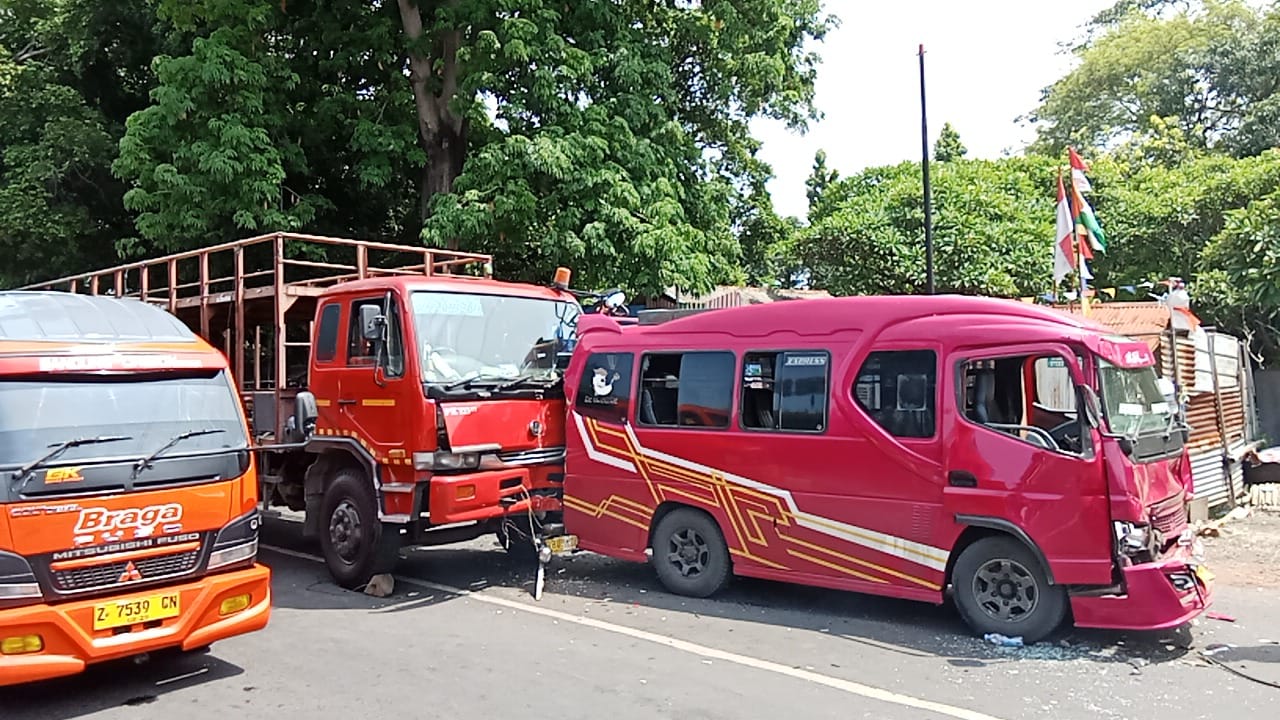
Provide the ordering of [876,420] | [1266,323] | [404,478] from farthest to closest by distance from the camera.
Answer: [1266,323]
[404,478]
[876,420]

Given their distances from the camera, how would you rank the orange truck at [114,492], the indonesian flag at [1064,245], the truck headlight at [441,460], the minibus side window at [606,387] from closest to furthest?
the orange truck at [114,492]
the truck headlight at [441,460]
the minibus side window at [606,387]
the indonesian flag at [1064,245]

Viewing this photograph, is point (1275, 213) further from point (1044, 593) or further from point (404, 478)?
point (404, 478)

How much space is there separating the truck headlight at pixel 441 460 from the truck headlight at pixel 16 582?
3177mm

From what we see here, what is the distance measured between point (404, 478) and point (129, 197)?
9.43m

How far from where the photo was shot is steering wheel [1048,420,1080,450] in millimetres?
6594

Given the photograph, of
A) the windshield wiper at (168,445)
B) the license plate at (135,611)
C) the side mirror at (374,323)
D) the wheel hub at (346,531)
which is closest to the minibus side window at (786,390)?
the side mirror at (374,323)

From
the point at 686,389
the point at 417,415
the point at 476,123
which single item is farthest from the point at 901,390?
the point at 476,123

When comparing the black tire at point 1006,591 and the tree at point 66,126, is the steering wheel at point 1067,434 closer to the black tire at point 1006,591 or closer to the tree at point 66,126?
the black tire at point 1006,591

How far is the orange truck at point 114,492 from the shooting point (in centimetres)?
525

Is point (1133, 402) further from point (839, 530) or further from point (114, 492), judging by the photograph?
point (114, 492)

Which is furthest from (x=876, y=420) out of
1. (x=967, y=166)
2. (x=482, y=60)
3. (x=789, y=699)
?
(x=967, y=166)

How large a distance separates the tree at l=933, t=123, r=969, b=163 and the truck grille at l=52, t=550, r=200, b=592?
26.2 m

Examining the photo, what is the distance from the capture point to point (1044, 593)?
6.62 meters

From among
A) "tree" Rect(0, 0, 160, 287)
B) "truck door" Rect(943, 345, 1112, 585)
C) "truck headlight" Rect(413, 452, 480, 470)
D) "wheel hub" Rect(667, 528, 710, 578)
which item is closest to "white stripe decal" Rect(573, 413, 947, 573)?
"truck door" Rect(943, 345, 1112, 585)
